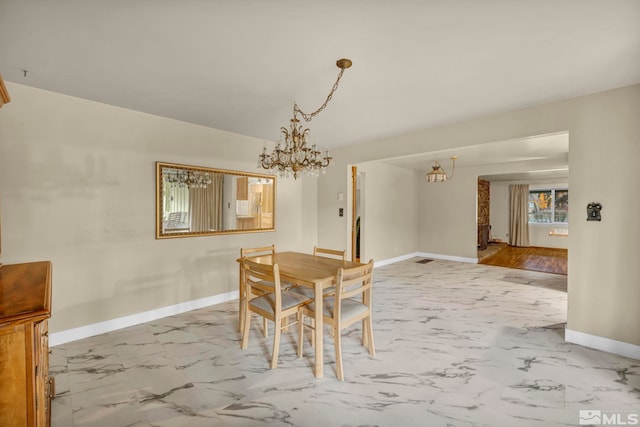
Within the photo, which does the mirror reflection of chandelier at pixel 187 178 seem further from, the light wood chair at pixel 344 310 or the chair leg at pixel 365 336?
the chair leg at pixel 365 336

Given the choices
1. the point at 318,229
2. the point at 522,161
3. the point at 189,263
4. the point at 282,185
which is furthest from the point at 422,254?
the point at 189,263

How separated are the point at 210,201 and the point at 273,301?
5.92 ft

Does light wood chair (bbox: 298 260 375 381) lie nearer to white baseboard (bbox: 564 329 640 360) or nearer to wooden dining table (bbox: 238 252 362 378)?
wooden dining table (bbox: 238 252 362 378)

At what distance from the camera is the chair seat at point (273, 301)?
235 centimetres

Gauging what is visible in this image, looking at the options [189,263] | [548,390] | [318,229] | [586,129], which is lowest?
[548,390]

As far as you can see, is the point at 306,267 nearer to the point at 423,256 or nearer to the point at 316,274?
the point at 316,274

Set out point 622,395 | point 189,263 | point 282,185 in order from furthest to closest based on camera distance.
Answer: point 282,185, point 189,263, point 622,395

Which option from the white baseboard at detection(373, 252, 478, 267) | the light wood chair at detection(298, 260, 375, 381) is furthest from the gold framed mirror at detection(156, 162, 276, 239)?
the white baseboard at detection(373, 252, 478, 267)

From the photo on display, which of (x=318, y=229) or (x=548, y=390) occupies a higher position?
(x=318, y=229)

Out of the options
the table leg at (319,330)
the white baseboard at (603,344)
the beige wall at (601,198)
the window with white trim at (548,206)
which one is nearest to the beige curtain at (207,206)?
the table leg at (319,330)

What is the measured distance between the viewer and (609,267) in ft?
8.21

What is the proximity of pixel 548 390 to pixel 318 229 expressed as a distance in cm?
350

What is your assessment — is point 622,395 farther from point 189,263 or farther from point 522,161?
point 522,161

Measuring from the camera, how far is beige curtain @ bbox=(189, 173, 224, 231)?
348 centimetres
